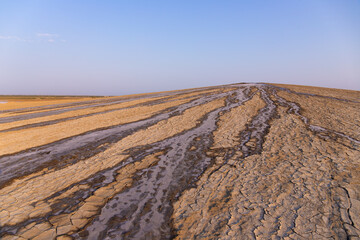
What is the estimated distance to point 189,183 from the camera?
15.3ft

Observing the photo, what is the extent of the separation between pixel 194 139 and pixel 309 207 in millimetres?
4556

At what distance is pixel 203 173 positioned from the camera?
5066mm

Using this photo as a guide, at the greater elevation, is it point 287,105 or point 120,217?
point 287,105

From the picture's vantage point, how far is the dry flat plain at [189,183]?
10.7ft

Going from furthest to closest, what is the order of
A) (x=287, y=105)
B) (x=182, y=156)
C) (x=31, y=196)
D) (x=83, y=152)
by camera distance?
(x=287, y=105)
(x=83, y=152)
(x=182, y=156)
(x=31, y=196)

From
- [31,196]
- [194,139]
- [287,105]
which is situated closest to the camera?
[31,196]

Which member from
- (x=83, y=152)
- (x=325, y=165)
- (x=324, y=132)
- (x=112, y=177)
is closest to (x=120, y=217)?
(x=112, y=177)

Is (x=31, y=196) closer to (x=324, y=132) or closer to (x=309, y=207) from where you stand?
(x=309, y=207)

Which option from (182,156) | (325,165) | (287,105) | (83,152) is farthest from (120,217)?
(287,105)

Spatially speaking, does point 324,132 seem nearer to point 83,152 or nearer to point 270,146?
point 270,146

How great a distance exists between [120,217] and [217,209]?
168 centimetres

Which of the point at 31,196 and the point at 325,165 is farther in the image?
the point at 325,165

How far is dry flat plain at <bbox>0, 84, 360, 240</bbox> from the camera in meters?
3.26

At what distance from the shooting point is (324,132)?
7348 millimetres
